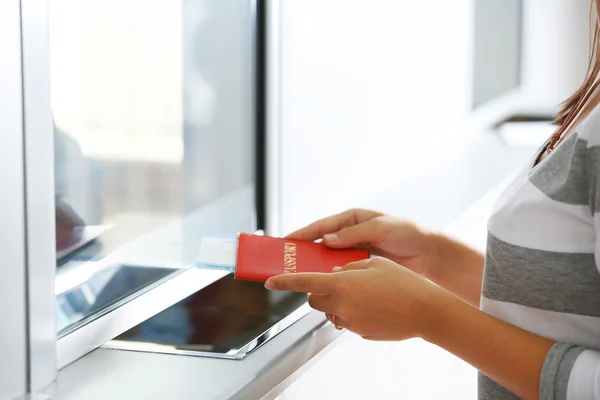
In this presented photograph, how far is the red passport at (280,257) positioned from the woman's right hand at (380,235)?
0.07ft

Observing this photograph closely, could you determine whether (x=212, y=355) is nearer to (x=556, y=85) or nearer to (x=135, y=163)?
(x=135, y=163)

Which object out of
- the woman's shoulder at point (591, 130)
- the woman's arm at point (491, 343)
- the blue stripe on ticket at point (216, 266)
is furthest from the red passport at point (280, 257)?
the woman's shoulder at point (591, 130)

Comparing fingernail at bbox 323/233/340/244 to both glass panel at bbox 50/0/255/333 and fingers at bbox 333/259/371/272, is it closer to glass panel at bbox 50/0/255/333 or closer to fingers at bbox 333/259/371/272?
fingers at bbox 333/259/371/272

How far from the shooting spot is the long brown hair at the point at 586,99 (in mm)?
573

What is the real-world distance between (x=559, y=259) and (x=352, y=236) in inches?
8.1

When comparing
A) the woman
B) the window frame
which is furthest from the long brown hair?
the window frame

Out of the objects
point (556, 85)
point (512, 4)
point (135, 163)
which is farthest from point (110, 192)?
point (556, 85)

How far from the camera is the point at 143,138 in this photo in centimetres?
65

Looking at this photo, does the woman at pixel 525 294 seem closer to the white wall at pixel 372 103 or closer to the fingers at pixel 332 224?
the fingers at pixel 332 224

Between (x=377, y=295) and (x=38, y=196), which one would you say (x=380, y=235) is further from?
(x=38, y=196)

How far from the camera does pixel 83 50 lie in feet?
1.78

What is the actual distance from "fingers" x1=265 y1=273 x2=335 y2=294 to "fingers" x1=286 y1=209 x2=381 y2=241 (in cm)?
11

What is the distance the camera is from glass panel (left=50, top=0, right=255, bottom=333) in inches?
21.0

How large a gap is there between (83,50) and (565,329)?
0.40 meters
